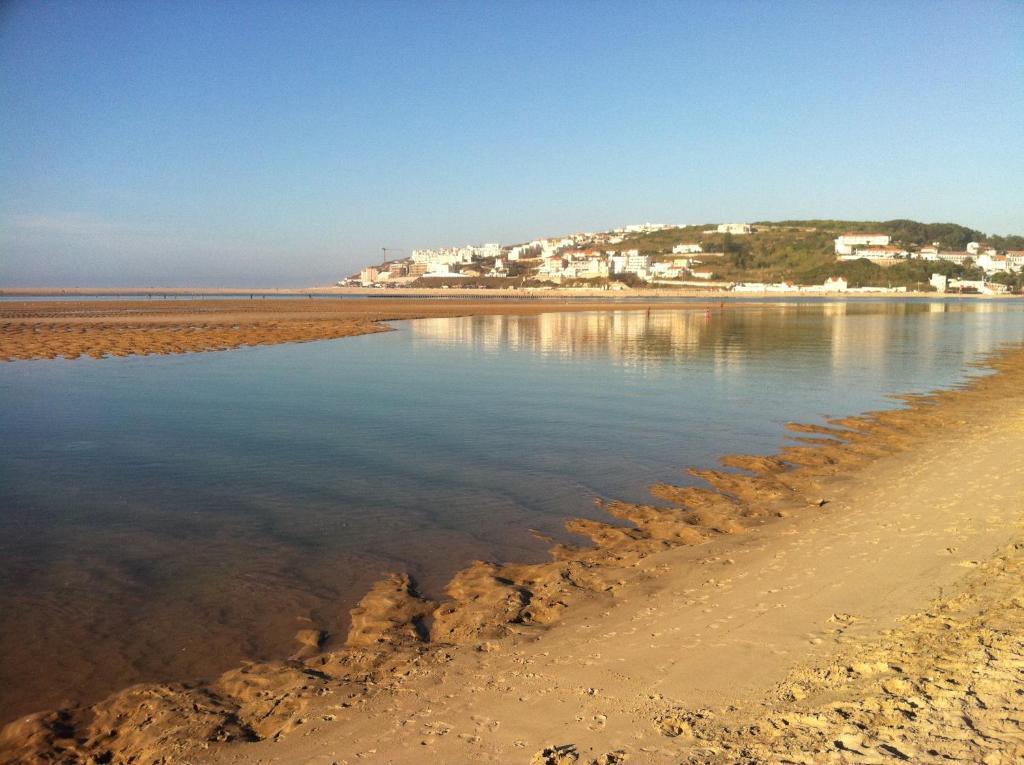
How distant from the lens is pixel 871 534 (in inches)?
295

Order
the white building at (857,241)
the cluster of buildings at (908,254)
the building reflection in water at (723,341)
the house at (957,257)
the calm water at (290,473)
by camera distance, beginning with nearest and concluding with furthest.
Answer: the calm water at (290,473), the building reflection in water at (723,341), the cluster of buildings at (908,254), the house at (957,257), the white building at (857,241)

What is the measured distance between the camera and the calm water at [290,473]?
5.82m

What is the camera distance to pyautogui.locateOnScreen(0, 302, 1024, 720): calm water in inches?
229

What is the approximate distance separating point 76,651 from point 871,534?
24.7ft

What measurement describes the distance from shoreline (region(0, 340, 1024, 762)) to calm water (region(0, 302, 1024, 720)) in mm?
355

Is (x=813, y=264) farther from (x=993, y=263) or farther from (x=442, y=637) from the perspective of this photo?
(x=442, y=637)

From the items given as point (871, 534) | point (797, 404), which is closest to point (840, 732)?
point (871, 534)

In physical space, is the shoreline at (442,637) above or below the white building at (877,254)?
below

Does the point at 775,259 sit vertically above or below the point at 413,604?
above

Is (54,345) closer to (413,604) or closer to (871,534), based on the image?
(413,604)

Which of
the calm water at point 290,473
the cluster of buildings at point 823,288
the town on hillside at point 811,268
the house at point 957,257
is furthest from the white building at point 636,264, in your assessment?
the calm water at point 290,473

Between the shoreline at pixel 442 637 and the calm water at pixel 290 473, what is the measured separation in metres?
0.35

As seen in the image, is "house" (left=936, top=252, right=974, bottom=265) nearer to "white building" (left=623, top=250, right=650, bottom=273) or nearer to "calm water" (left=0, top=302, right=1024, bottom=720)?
"white building" (left=623, top=250, right=650, bottom=273)

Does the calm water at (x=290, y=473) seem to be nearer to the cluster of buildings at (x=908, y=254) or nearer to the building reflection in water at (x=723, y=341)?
the building reflection in water at (x=723, y=341)
